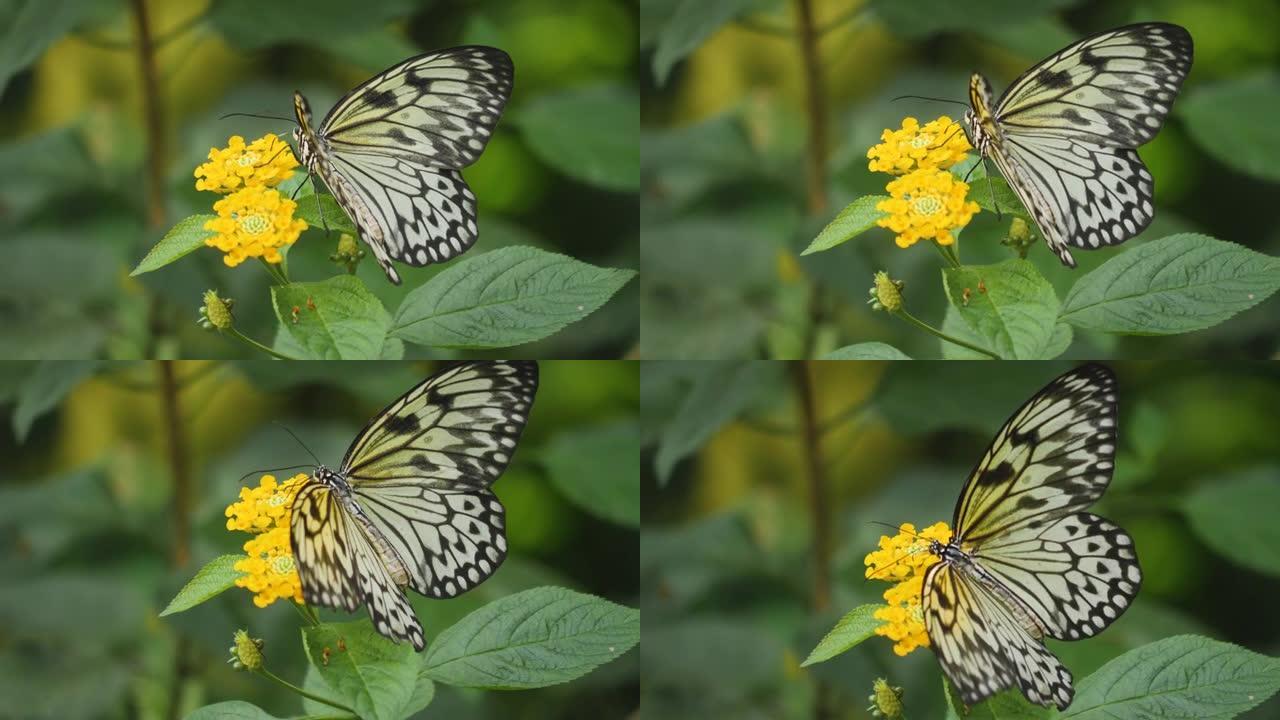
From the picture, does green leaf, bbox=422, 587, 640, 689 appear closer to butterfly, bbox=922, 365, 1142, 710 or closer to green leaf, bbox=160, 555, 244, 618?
green leaf, bbox=160, 555, 244, 618

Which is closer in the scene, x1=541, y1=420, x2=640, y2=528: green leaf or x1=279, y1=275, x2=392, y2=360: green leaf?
x1=279, y1=275, x2=392, y2=360: green leaf

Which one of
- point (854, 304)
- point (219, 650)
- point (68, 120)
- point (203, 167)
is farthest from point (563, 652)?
point (68, 120)

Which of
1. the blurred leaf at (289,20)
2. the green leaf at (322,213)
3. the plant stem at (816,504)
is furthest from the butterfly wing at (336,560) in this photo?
the blurred leaf at (289,20)

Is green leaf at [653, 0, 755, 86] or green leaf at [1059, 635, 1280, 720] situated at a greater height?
green leaf at [653, 0, 755, 86]

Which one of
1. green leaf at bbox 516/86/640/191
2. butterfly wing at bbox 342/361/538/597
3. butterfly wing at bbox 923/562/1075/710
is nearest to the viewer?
butterfly wing at bbox 923/562/1075/710

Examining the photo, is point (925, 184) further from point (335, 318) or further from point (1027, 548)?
point (335, 318)

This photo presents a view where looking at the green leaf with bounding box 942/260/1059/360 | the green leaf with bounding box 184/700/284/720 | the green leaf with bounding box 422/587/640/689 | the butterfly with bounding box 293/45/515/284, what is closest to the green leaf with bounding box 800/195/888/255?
the green leaf with bounding box 942/260/1059/360
